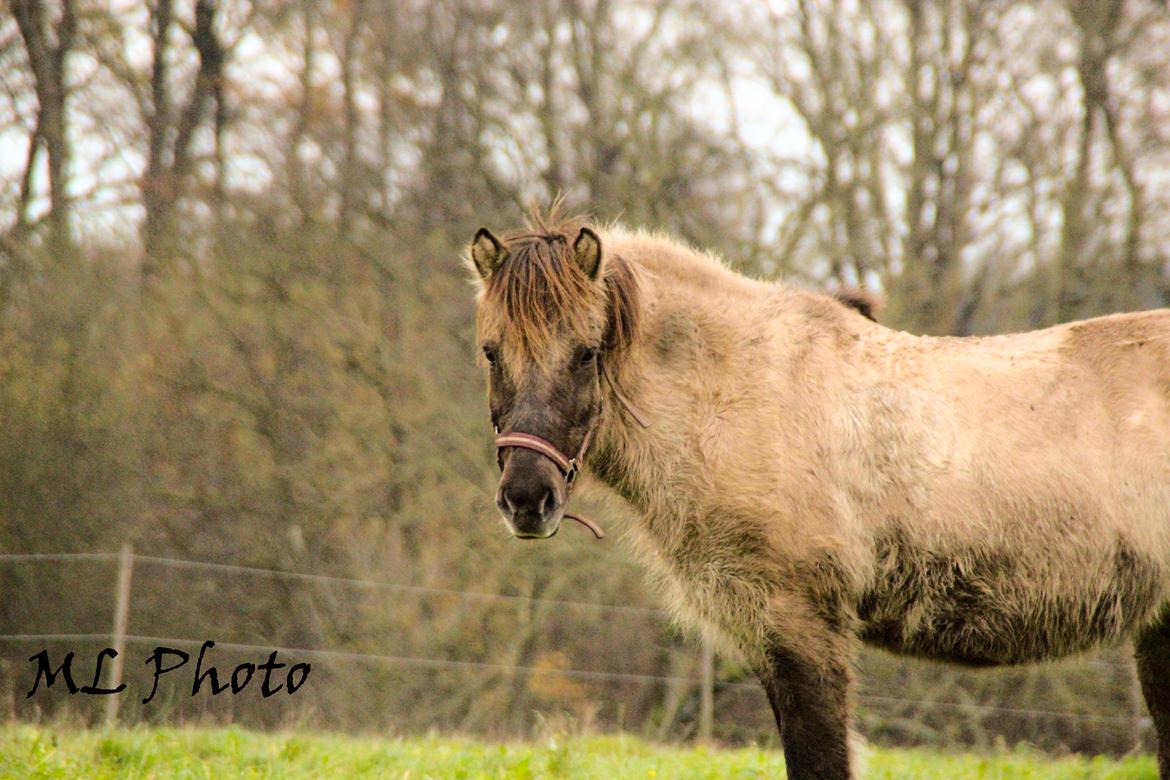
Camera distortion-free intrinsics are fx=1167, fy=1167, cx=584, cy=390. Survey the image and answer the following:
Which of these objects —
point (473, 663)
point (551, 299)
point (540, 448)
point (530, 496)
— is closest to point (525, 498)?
point (530, 496)

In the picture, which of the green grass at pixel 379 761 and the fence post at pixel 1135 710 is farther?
the fence post at pixel 1135 710

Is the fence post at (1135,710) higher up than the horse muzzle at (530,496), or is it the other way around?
the horse muzzle at (530,496)

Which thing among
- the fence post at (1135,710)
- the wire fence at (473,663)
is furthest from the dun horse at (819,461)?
the fence post at (1135,710)

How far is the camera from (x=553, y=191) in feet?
48.8

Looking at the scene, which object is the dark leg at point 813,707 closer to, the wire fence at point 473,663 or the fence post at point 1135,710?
Answer: the wire fence at point 473,663

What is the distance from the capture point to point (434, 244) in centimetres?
1498

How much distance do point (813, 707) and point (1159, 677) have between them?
2231 millimetres

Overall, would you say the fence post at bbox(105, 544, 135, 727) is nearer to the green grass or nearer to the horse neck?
the green grass

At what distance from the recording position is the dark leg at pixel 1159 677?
557 cm

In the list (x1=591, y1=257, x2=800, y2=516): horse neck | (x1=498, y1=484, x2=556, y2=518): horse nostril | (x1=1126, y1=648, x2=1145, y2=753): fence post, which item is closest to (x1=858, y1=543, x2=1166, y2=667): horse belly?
(x1=591, y1=257, x2=800, y2=516): horse neck

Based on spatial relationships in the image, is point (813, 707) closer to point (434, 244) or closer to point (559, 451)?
point (559, 451)

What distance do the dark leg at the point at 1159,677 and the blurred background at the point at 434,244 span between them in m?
7.57

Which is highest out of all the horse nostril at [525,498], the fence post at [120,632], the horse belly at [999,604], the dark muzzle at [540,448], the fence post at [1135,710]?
the dark muzzle at [540,448]

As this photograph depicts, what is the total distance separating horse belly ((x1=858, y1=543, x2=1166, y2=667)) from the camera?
4.70 metres
